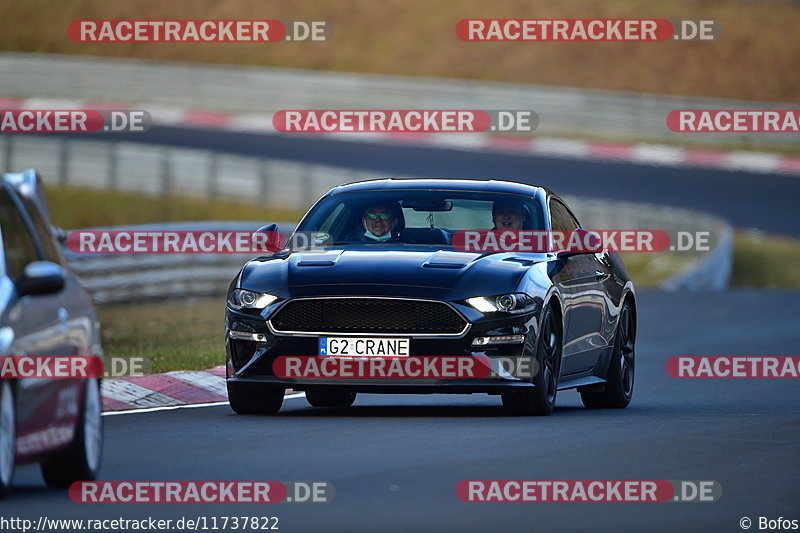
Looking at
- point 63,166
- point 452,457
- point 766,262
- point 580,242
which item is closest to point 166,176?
point 63,166

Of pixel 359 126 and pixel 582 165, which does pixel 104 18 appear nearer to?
pixel 359 126

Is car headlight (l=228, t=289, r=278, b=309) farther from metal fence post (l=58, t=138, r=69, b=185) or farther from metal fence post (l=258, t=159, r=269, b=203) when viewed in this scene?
metal fence post (l=58, t=138, r=69, b=185)

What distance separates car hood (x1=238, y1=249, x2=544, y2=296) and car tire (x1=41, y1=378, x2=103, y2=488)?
2889 millimetres

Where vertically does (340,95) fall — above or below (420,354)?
above

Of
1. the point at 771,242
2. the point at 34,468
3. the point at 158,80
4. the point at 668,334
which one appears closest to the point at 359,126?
the point at 158,80

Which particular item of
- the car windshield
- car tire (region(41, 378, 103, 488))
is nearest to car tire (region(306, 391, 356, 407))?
the car windshield

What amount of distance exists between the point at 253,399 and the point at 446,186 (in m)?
2.00

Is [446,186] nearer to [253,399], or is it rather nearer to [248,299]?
[248,299]

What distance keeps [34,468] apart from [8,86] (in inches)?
1485

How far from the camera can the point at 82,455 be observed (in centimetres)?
834

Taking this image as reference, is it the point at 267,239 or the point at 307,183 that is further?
the point at 307,183

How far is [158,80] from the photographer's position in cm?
4619

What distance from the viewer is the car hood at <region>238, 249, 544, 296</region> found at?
1132cm

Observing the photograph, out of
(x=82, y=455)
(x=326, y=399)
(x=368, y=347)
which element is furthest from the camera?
(x=326, y=399)
